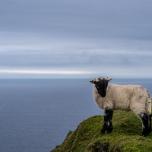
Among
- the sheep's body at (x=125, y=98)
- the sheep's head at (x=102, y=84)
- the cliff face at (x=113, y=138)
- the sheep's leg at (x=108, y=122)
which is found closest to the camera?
the cliff face at (x=113, y=138)

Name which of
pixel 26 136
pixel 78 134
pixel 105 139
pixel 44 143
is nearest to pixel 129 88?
pixel 105 139

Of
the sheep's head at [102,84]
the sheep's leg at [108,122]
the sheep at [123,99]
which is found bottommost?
the sheep's leg at [108,122]

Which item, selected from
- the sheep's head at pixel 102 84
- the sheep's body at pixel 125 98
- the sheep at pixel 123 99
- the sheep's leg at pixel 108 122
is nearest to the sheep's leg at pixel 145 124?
the sheep at pixel 123 99

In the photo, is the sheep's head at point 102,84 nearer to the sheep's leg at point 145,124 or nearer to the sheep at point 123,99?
the sheep at point 123,99

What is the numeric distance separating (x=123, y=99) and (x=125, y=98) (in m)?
0.13

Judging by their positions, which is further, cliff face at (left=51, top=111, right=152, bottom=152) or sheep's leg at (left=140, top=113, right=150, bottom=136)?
sheep's leg at (left=140, top=113, right=150, bottom=136)

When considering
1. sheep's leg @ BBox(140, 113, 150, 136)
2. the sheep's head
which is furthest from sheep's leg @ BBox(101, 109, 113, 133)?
sheep's leg @ BBox(140, 113, 150, 136)

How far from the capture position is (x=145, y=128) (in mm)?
29438

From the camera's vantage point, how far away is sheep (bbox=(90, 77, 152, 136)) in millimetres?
29094

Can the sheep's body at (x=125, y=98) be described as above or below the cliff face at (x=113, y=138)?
above

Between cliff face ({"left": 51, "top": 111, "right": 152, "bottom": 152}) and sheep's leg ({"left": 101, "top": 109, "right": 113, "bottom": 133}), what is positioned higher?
sheep's leg ({"left": 101, "top": 109, "right": 113, "bottom": 133})

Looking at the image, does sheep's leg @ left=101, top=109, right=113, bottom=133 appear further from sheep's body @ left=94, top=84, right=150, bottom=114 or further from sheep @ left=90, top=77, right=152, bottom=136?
sheep's body @ left=94, top=84, right=150, bottom=114

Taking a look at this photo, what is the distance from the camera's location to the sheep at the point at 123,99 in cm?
2909

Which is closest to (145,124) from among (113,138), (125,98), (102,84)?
(125,98)
